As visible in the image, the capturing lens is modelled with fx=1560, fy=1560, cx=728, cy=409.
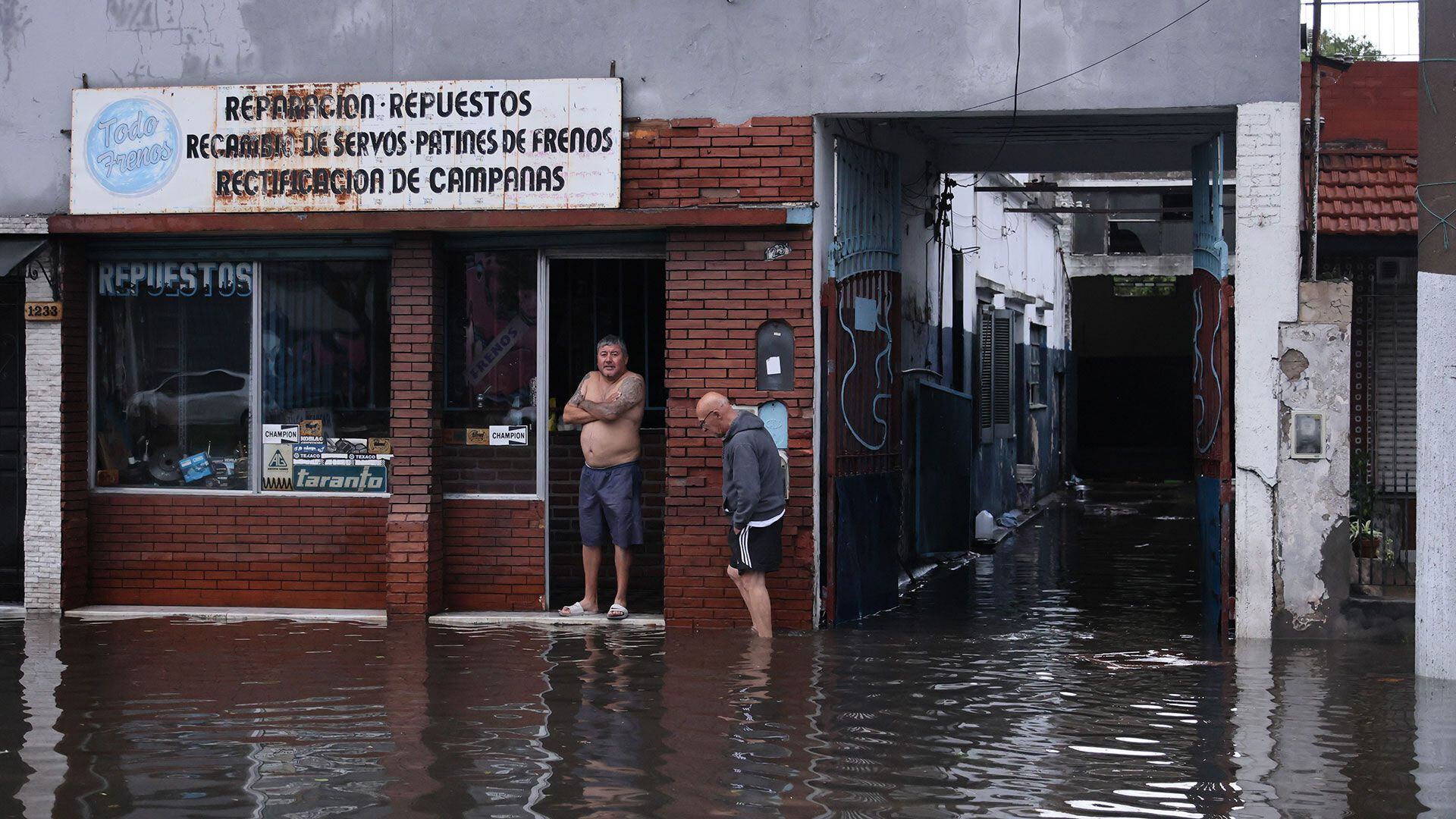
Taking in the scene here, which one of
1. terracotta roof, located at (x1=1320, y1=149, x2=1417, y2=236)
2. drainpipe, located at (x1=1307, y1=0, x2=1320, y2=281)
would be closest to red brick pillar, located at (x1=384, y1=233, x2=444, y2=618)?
drainpipe, located at (x1=1307, y1=0, x2=1320, y2=281)

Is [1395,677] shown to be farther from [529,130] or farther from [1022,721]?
[529,130]

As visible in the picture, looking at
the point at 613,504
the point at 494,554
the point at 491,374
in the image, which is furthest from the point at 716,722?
the point at 491,374

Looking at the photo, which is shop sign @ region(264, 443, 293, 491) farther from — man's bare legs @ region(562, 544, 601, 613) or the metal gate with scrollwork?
the metal gate with scrollwork

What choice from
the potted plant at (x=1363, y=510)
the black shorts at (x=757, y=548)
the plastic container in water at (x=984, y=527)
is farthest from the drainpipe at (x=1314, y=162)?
the plastic container in water at (x=984, y=527)

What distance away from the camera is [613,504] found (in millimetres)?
10727

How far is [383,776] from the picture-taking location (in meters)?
6.30

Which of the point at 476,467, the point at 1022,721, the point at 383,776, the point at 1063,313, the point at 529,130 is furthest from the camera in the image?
the point at 1063,313

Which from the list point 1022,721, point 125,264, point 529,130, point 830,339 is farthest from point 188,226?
point 1022,721

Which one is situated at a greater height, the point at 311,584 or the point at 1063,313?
the point at 1063,313

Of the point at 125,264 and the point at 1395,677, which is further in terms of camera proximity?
the point at 125,264

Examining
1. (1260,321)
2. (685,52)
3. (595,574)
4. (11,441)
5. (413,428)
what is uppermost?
(685,52)

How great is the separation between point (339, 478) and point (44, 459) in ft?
6.84

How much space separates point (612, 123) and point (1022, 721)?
16.2 ft

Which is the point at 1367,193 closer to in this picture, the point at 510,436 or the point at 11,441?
the point at 510,436
